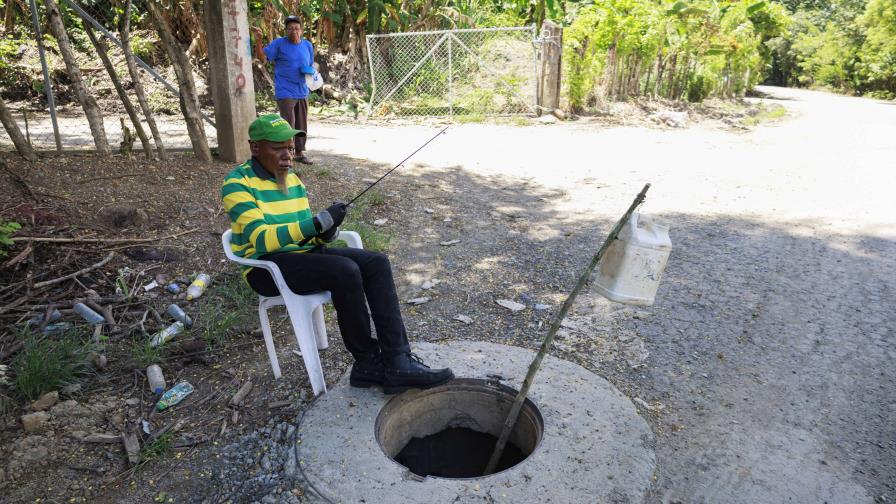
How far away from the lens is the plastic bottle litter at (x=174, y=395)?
314cm

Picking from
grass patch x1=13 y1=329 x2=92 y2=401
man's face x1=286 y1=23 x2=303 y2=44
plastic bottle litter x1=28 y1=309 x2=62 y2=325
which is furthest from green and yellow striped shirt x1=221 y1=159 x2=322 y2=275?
man's face x1=286 y1=23 x2=303 y2=44

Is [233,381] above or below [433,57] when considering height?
below

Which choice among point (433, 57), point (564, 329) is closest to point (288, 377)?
point (564, 329)

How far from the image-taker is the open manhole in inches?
120

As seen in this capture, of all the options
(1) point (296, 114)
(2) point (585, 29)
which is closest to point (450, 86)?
(2) point (585, 29)

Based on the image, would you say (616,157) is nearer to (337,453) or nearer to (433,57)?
(433,57)

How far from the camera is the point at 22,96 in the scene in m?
12.0

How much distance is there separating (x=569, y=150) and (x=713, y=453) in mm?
7476

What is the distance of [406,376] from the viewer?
115 inches

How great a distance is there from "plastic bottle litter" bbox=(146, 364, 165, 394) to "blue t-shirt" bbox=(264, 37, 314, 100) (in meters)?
4.83

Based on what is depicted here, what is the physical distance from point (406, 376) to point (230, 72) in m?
4.81

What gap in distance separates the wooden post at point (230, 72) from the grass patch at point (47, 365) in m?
3.63

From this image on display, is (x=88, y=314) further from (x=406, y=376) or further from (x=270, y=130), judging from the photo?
(x=406, y=376)

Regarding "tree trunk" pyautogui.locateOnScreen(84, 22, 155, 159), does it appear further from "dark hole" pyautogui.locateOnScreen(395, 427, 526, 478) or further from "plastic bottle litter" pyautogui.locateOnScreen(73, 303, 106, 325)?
"dark hole" pyautogui.locateOnScreen(395, 427, 526, 478)
